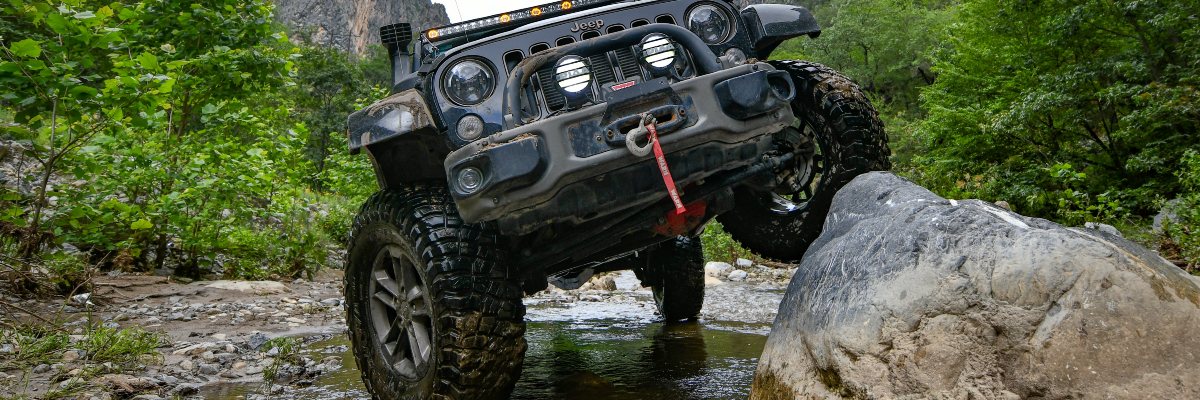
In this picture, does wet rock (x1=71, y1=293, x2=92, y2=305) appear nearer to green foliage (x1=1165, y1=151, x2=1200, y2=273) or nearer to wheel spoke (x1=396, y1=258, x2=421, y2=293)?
wheel spoke (x1=396, y1=258, x2=421, y2=293)

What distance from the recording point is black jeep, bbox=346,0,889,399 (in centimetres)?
289

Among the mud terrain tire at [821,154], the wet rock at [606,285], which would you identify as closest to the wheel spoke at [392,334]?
the mud terrain tire at [821,154]

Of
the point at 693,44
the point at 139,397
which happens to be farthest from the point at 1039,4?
the point at 139,397

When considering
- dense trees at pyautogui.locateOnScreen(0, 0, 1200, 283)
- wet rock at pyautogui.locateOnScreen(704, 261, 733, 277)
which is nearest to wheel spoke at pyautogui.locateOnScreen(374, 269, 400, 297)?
dense trees at pyautogui.locateOnScreen(0, 0, 1200, 283)

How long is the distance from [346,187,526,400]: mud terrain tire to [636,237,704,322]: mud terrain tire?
256 cm

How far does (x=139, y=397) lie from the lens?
11.1 feet

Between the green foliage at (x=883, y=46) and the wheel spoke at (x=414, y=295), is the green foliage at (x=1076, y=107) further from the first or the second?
the green foliage at (x=883, y=46)

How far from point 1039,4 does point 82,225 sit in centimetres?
1283

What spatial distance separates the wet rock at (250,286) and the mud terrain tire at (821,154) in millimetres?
5416

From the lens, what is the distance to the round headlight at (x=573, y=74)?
328 cm

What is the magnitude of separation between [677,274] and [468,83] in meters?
2.88

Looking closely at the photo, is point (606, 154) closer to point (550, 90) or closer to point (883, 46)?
point (550, 90)

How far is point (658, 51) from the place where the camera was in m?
3.35

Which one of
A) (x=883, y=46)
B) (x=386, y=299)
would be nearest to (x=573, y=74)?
(x=386, y=299)
